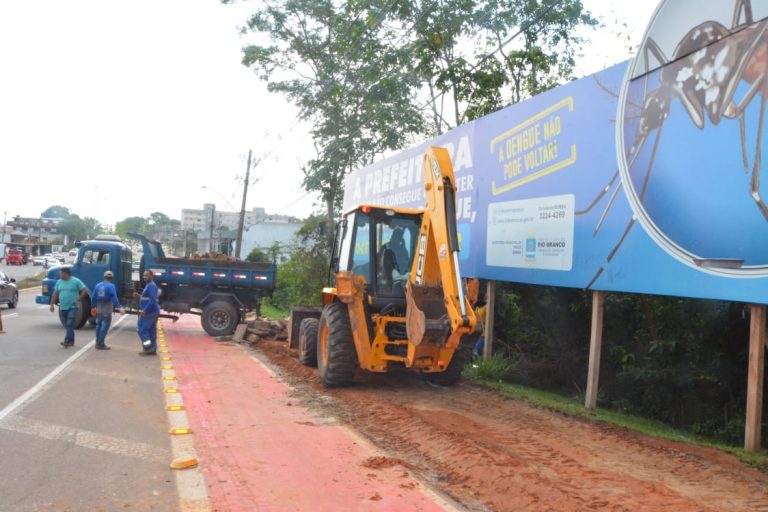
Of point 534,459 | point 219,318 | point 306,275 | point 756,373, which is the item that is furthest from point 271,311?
point 756,373

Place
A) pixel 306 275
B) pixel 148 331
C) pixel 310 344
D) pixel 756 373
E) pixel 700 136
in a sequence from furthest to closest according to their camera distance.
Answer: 1. pixel 306 275
2. pixel 148 331
3. pixel 310 344
4. pixel 700 136
5. pixel 756 373

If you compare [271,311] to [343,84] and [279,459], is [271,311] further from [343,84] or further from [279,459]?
[279,459]

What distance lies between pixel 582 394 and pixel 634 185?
13.1 feet

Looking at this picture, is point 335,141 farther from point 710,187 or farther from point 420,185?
point 710,187

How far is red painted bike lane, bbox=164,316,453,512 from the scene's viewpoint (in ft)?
16.0

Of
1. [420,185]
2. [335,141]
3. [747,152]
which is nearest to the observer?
[747,152]

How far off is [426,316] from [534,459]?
2824mm

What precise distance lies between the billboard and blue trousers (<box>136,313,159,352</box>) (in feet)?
23.1

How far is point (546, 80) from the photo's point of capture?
18938 millimetres

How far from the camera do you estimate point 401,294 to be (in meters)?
9.67

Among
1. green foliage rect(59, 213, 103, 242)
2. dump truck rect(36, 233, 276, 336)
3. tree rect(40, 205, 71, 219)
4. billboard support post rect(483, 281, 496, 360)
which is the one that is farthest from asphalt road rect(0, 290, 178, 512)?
tree rect(40, 205, 71, 219)

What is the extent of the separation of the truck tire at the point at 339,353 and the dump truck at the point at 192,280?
8.54 metres

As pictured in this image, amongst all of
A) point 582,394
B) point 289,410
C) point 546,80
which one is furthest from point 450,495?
point 546,80

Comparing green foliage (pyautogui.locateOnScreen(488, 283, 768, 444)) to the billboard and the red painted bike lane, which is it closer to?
the billboard
